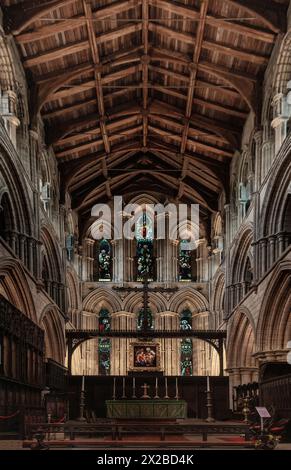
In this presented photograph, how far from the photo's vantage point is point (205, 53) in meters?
26.0

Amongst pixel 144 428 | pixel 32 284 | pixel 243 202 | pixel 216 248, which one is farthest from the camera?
pixel 216 248

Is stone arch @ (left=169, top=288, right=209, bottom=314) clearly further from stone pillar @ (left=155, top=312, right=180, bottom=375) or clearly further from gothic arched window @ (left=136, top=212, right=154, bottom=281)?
gothic arched window @ (left=136, top=212, right=154, bottom=281)

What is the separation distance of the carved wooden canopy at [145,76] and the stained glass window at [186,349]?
7425 mm

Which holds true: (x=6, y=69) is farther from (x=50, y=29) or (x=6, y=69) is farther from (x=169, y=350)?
(x=169, y=350)

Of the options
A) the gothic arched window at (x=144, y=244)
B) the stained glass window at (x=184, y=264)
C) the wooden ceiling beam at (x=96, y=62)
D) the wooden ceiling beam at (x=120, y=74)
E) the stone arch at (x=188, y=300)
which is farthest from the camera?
the gothic arched window at (x=144, y=244)

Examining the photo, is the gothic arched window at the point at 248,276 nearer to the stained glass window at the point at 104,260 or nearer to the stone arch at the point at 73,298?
the stone arch at the point at 73,298

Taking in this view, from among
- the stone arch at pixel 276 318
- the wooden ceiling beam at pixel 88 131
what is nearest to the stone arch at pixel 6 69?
the wooden ceiling beam at pixel 88 131

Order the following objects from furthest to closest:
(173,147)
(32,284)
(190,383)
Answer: (173,147), (190,383), (32,284)

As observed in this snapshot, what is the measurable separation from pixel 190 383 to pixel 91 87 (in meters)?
12.6

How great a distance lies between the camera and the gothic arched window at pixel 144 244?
136 ft

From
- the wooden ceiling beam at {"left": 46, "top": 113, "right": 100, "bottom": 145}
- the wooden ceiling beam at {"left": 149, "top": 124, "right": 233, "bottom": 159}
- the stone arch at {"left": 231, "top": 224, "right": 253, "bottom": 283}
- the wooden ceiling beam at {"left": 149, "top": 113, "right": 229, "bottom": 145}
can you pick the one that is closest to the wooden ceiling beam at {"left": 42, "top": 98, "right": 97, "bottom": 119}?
the wooden ceiling beam at {"left": 46, "top": 113, "right": 100, "bottom": 145}

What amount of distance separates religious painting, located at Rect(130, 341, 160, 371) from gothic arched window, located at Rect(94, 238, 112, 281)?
6.80 metres
